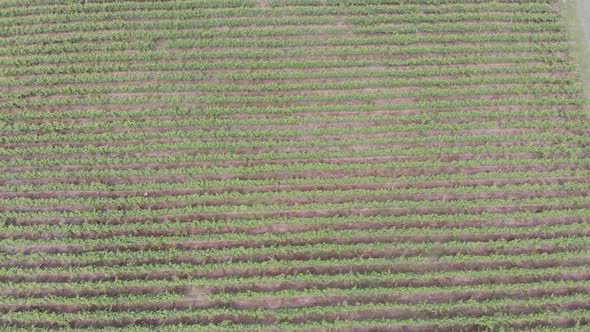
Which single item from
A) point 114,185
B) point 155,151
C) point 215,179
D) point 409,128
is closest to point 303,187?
point 215,179

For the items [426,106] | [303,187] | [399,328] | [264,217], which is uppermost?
[426,106]

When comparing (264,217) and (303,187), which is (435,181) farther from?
(264,217)

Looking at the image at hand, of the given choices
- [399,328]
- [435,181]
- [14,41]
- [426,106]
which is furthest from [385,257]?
[14,41]

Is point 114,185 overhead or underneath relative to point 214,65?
underneath

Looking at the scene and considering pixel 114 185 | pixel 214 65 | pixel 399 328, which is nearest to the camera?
pixel 399 328

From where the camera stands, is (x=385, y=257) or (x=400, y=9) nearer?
(x=385, y=257)

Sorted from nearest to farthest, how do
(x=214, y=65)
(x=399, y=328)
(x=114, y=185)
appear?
(x=399, y=328), (x=114, y=185), (x=214, y=65)
